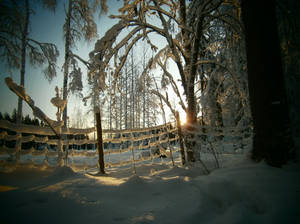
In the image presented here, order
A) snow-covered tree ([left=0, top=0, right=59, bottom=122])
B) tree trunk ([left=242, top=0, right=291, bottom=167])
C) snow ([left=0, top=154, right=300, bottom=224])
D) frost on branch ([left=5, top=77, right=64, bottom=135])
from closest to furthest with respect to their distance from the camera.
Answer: snow ([left=0, top=154, right=300, bottom=224]) → tree trunk ([left=242, top=0, right=291, bottom=167]) → frost on branch ([left=5, top=77, right=64, bottom=135]) → snow-covered tree ([left=0, top=0, right=59, bottom=122])

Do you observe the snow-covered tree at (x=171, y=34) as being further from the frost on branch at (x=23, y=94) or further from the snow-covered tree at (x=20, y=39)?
the snow-covered tree at (x=20, y=39)

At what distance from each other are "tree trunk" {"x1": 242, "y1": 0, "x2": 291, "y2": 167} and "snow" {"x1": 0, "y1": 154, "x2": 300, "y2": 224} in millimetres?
212

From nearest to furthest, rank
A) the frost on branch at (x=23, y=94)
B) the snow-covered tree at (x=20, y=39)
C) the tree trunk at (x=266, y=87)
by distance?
the tree trunk at (x=266, y=87) → the frost on branch at (x=23, y=94) → the snow-covered tree at (x=20, y=39)

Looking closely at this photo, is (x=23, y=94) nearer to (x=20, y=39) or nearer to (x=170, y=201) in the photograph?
(x=170, y=201)

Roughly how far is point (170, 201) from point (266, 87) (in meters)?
1.80

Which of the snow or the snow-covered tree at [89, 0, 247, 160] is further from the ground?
the snow-covered tree at [89, 0, 247, 160]

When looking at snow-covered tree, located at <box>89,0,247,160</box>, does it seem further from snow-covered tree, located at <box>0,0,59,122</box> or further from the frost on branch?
snow-covered tree, located at <box>0,0,59,122</box>

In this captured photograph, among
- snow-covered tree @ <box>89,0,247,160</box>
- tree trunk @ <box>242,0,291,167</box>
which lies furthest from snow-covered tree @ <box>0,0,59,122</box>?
tree trunk @ <box>242,0,291,167</box>

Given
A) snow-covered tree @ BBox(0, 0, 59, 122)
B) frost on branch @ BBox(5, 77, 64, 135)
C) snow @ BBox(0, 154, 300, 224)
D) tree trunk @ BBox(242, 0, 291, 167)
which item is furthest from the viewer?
snow-covered tree @ BBox(0, 0, 59, 122)

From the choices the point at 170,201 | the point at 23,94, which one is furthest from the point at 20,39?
the point at 170,201

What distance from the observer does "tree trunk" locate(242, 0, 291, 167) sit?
169 cm

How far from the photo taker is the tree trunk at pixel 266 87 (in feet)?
5.56

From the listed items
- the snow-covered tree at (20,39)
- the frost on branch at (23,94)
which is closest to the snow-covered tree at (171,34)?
the frost on branch at (23,94)

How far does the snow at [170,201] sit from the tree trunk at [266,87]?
0.21 m
